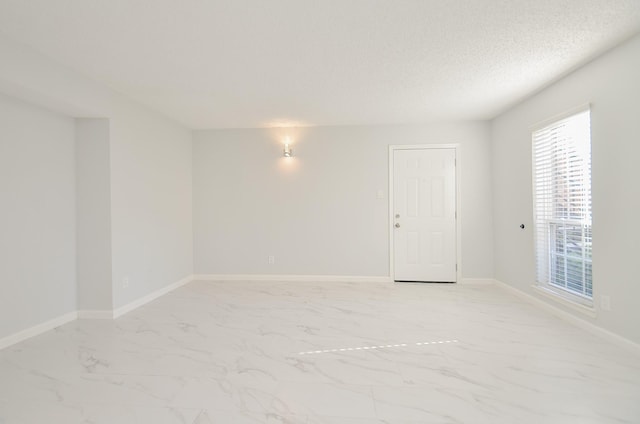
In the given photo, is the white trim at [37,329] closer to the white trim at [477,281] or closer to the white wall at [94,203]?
the white wall at [94,203]

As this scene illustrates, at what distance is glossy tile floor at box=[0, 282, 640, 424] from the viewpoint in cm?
171

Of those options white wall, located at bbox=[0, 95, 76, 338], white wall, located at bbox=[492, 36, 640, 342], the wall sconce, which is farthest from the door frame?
white wall, located at bbox=[0, 95, 76, 338]

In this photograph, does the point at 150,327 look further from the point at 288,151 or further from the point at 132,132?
the point at 288,151

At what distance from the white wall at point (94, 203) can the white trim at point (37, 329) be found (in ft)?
0.99

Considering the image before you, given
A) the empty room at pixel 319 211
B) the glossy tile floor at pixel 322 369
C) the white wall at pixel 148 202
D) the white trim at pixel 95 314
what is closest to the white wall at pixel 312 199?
the empty room at pixel 319 211

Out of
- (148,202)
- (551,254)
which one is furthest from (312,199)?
(551,254)

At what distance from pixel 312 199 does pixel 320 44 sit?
2.63 metres

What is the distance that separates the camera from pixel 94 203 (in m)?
3.18

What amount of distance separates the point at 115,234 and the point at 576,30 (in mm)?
4337

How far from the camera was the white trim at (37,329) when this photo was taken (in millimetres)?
2536

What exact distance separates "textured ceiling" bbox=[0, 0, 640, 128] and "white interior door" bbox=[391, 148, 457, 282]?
115cm

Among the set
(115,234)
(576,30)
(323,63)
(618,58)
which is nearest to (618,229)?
(618,58)

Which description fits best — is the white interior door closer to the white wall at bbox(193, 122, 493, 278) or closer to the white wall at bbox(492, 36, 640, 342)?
the white wall at bbox(193, 122, 493, 278)

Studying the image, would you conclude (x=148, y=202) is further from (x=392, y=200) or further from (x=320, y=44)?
(x=392, y=200)
